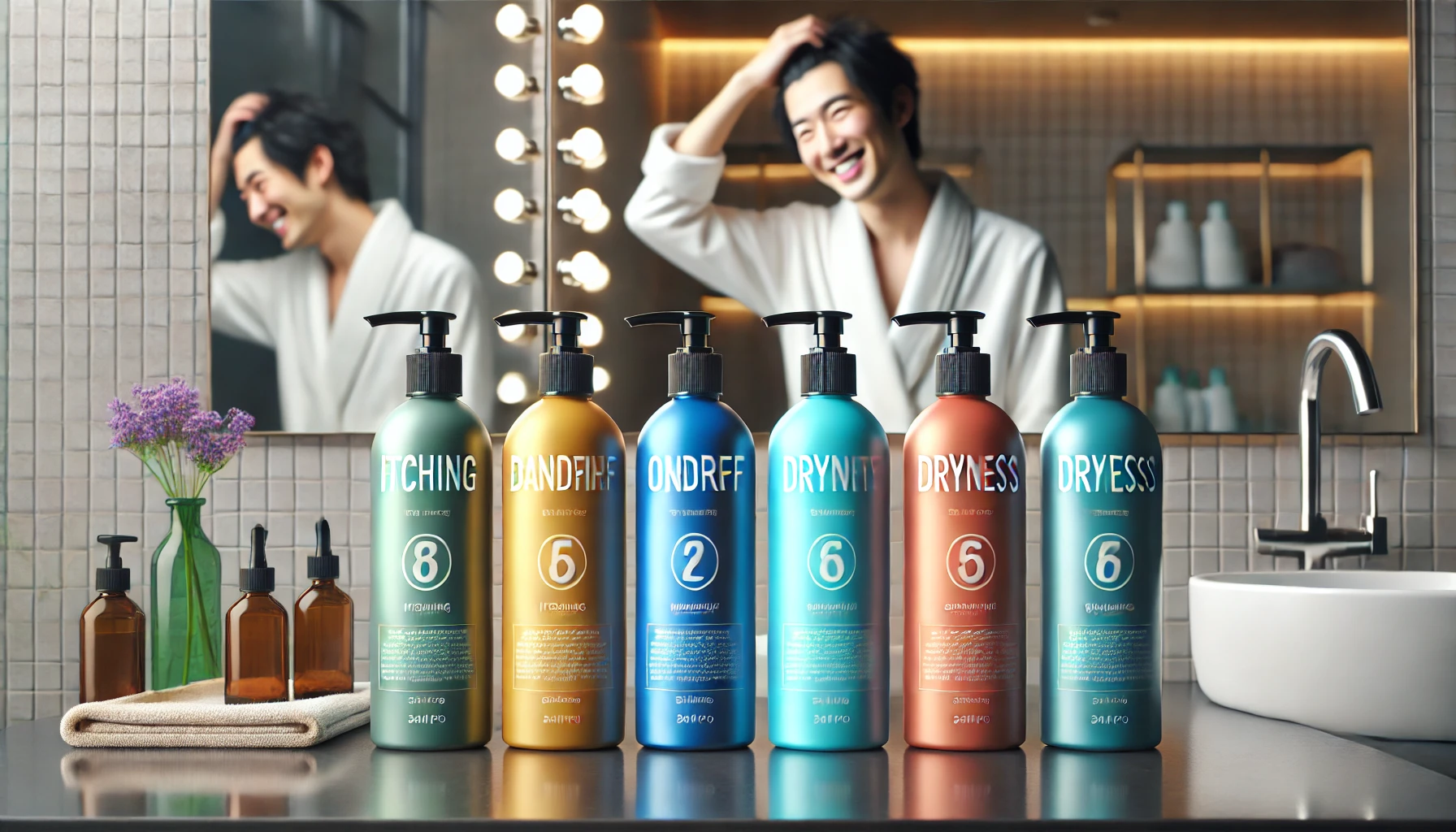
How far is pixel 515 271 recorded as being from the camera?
126 centimetres

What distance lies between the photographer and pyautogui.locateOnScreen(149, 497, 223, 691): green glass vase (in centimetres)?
96

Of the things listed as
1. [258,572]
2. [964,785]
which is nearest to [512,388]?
[258,572]

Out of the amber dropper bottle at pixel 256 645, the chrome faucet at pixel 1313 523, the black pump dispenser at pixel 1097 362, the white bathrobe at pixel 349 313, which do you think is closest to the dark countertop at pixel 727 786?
the amber dropper bottle at pixel 256 645

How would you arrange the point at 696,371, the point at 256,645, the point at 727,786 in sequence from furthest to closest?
1. the point at 256,645
2. the point at 696,371
3. the point at 727,786

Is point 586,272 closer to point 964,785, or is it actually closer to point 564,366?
point 564,366

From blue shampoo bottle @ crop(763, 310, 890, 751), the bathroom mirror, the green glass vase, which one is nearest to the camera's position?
blue shampoo bottle @ crop(763, 310, 890, 751)

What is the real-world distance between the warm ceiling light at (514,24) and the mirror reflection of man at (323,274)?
210 millimetres

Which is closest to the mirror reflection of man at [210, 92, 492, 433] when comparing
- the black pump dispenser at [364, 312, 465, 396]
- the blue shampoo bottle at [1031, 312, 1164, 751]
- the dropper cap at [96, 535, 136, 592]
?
the dropper cap at [96, 535, 136, 592]

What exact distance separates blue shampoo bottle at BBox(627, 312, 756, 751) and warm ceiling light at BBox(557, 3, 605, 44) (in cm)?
77

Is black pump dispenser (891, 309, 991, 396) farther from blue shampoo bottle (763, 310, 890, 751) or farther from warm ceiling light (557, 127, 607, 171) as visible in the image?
warm ceiling light (557, 127, 607, 171)

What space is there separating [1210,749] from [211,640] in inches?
32.0

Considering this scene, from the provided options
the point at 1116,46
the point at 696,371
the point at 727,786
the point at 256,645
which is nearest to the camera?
the point at 727,786

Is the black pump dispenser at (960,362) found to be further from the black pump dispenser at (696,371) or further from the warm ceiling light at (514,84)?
the warm ceiling light at (514,84)

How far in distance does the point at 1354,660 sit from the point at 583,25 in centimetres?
100
